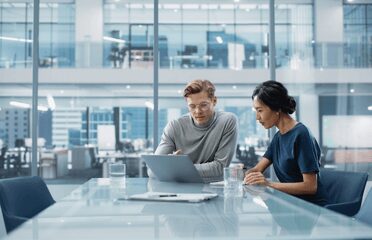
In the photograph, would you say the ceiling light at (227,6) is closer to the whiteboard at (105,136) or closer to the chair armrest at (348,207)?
the whiteboard at (105,136)

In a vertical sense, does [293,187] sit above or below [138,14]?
below

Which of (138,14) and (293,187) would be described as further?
(138,14)

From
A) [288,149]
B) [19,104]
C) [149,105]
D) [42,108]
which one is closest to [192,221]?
[288,149]

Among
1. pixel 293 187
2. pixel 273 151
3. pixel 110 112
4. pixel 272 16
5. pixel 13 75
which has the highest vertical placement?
pixel 272 16

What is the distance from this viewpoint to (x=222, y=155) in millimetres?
2736

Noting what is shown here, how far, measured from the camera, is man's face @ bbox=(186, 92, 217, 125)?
9.36 feet

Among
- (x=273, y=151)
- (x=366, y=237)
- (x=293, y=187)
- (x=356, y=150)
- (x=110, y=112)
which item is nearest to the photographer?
(x=366, y=237)

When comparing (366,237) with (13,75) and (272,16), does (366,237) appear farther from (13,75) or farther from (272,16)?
(13,75)

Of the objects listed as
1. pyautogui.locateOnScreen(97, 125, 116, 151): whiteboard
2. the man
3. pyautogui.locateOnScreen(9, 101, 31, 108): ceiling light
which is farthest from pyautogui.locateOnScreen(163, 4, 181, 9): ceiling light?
the man

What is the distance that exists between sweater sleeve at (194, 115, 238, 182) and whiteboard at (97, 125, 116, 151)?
2.60m

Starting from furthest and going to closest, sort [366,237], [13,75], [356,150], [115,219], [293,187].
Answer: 1. [356,150]
2. [13,75]
3. [293,187]
4. [115,219]
5. [366,237]

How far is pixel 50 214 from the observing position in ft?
4.38

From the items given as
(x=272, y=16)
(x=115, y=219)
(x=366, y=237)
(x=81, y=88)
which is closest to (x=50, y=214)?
(x=115, y=219)

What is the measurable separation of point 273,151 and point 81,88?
3391 millimetres
